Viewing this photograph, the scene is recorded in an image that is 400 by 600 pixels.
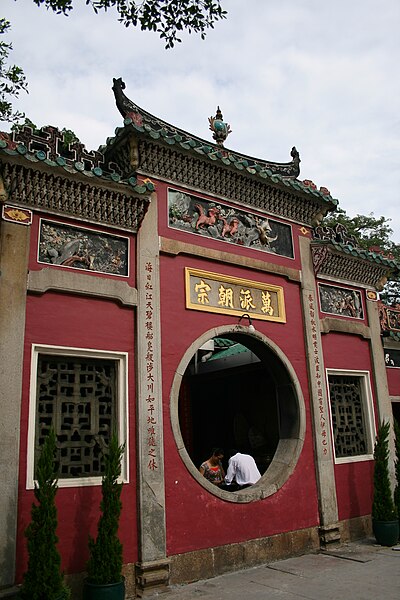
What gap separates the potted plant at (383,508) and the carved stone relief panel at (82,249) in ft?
14.1

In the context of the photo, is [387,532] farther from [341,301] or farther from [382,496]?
A: [341,301]

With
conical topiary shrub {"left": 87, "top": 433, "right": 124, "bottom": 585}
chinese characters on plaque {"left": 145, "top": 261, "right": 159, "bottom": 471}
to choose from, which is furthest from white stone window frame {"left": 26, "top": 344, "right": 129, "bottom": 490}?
conical topiary shrub {"left": 87, "top": 433, "right": 124, "bottom": 585}

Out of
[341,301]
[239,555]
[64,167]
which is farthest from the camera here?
[341,301]

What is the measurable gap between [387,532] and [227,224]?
451 cm

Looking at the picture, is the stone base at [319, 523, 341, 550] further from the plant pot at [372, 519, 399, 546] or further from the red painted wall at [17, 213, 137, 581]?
the red painted wall at [17, 213, 137, 581]

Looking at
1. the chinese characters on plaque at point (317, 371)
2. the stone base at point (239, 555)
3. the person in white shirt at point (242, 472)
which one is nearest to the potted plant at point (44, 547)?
the stone base at point (239, 555)

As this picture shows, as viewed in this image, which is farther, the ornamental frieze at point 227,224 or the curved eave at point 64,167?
the ornamental frieze at point 227,224

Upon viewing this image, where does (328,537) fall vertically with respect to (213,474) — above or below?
below

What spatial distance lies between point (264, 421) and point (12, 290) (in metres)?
5.21

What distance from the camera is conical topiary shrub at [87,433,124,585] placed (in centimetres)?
444

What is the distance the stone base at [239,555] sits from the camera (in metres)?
5.36

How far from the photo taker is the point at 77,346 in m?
5.22

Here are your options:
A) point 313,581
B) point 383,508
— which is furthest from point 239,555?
point 383,508

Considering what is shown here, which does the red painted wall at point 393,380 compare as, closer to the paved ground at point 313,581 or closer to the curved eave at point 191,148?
the paved ground at point 313,581
